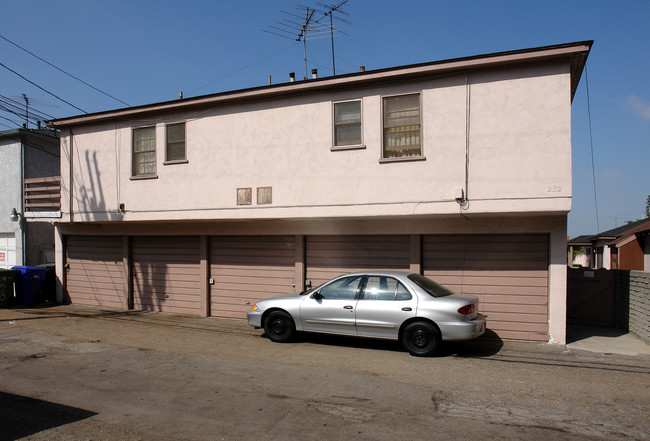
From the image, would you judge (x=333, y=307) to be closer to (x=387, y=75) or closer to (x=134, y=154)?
(x=387, y=75)

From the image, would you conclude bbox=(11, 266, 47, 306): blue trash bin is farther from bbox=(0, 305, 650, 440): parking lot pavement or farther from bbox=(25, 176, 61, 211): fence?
bbox=(0, 305, 650, 440): parking lot pavement

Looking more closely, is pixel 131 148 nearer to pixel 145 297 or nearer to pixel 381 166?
pixel 145 297

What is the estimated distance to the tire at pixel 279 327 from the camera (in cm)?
906

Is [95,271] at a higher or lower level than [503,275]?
lower

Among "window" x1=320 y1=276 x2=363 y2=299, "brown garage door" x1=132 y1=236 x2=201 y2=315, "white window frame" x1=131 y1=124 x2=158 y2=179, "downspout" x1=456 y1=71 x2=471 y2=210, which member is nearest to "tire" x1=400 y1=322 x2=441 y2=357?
"window" x1=320 y1=276 x2=363 y2=299

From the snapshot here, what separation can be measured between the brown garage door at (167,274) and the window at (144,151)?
202cm

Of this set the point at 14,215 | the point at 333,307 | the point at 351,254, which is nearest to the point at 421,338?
the point at 333,307

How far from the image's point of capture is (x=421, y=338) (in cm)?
808

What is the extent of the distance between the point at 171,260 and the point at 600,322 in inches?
449

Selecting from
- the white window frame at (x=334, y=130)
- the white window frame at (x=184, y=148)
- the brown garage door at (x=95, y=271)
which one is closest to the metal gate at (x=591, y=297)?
the white window frame at (x=334, y=130)

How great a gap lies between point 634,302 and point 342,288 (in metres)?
6.52

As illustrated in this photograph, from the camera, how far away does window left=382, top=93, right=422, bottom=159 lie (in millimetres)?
9961

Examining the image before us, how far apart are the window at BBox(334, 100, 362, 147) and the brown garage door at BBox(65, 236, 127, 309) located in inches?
311

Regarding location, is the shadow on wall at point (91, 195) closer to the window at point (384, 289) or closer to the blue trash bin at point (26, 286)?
the blue trash bin at point (26, 286)
